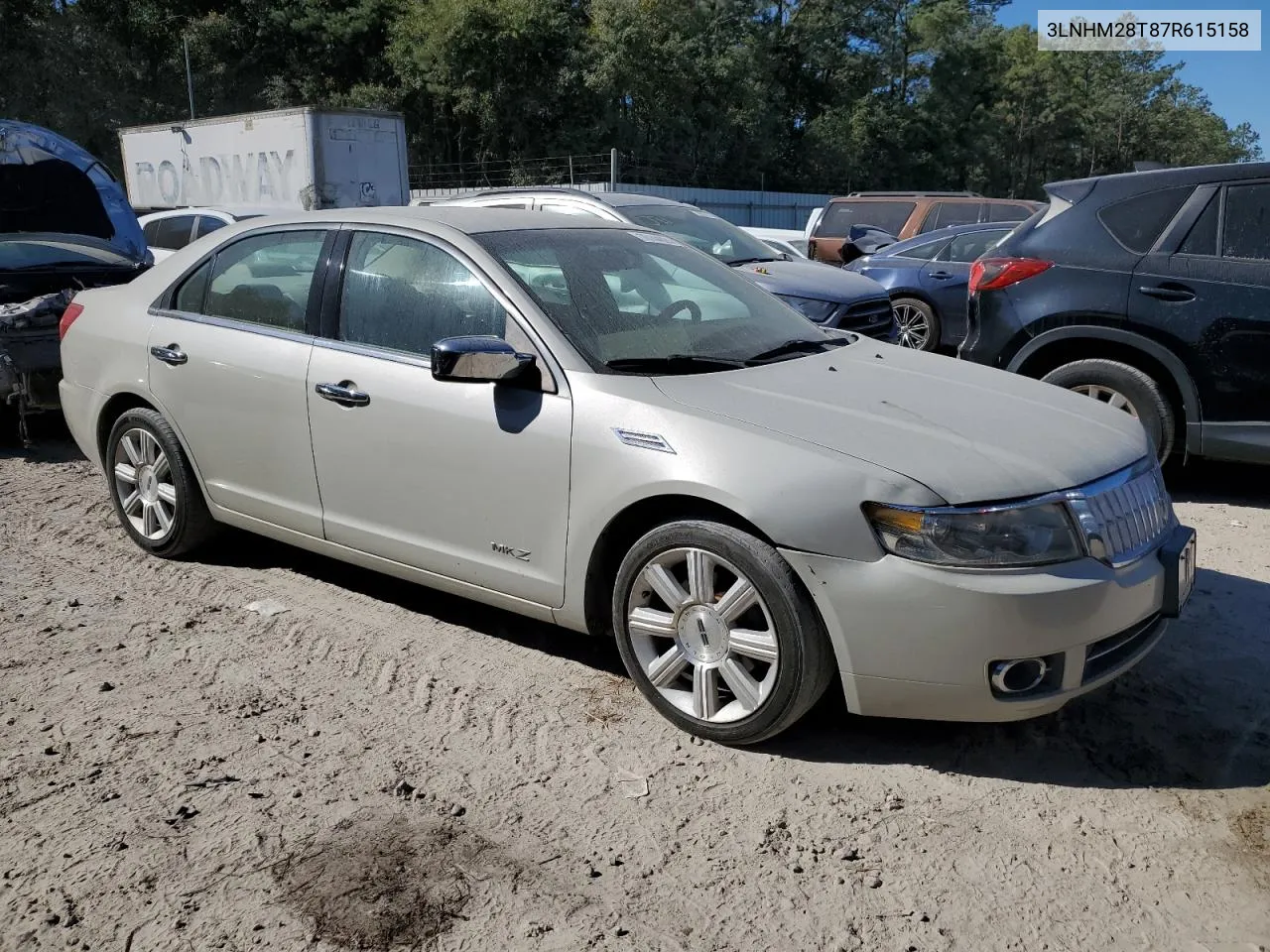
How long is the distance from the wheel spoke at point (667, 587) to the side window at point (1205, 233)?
414 cm

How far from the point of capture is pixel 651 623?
11.4ft

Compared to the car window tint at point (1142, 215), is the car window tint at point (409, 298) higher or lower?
lower

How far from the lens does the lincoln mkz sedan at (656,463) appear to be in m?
3.08

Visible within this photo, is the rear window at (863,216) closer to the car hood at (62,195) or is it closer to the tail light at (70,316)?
the car hood at (62,195)

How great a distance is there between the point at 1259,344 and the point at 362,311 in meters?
4.52

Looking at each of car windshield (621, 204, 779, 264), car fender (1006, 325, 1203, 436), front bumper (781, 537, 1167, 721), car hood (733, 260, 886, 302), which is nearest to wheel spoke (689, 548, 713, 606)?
A: front bumper (781, 537, 1167, 721)

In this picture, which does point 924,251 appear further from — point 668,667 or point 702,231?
point 668,667

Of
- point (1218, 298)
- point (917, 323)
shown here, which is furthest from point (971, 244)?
point (1218, 298)

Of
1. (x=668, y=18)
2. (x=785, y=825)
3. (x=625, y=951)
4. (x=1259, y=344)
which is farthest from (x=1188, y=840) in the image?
(x=668, y=18)

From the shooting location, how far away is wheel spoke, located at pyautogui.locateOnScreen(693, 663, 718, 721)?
3.40 meters

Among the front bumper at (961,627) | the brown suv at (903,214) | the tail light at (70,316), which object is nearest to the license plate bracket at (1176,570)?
the front bumper at (961,627)

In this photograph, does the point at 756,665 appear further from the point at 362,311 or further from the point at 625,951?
the point at 362,311

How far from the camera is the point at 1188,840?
294 centimetres

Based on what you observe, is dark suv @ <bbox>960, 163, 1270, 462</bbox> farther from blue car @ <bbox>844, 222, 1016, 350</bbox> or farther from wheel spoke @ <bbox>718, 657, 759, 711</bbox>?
blue car @ <bbox>844, 222, 1016, 350</bbox>
